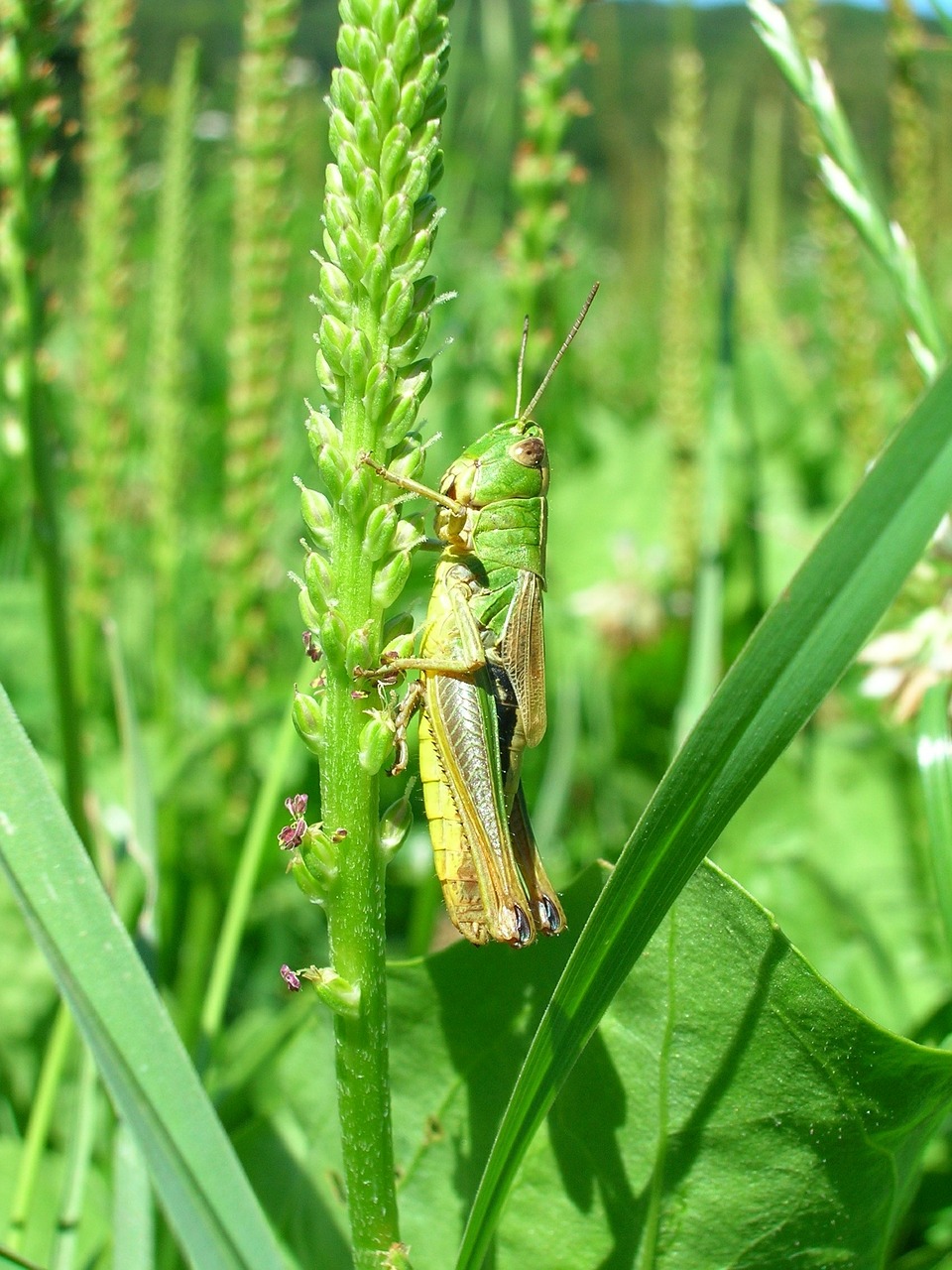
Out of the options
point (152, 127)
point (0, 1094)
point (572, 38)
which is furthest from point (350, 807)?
point (152, 127)

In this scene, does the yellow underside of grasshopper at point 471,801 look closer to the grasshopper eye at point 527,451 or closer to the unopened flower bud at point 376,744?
the grasshopper eye at point 527,451

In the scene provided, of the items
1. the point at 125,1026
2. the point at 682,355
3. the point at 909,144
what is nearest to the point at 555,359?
the point at 125,1026

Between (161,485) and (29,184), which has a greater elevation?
(29,184)

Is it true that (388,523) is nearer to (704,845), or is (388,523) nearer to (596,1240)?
(704,845)

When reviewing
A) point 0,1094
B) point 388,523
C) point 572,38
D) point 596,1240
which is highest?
point 572,38

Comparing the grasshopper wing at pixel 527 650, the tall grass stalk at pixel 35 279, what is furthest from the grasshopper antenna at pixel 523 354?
the tall grass stalk at pixel 35 279

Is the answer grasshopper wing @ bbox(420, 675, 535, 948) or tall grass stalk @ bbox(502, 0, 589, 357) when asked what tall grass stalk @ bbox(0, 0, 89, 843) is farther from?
tall grass stalk @ bbox(502, 0, 589, 357)
